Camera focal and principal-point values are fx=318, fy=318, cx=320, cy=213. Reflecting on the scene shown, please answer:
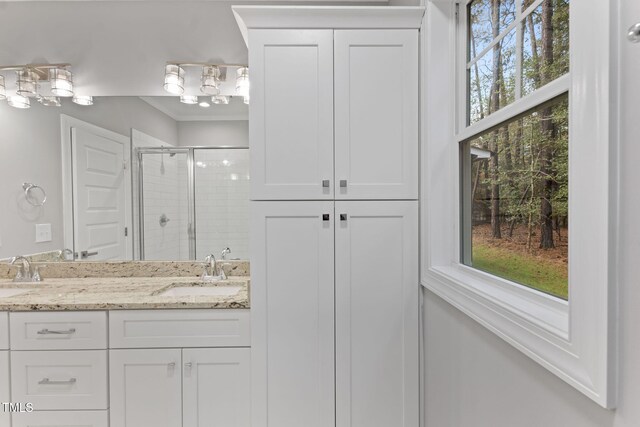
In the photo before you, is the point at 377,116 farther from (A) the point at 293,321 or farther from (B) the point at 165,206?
(B) the point at 165,206

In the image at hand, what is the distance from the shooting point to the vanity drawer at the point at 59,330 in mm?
1474

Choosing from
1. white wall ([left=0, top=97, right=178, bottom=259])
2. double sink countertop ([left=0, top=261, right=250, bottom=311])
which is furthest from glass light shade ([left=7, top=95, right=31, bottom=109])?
double sink countertop ([left=0, top=261, right=250, bottom=311])

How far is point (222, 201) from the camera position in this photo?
78.2 inches

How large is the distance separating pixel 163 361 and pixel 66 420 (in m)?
0.51

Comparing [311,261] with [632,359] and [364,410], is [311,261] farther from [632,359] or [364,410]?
[632,359]

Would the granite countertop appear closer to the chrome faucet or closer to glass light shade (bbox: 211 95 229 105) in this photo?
the chrome faucet

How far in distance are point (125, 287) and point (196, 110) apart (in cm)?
112

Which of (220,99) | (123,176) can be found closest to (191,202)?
(123,176)

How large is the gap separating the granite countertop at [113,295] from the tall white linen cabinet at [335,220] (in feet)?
0.87

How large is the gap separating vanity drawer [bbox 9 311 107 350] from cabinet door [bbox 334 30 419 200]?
51.2 inches

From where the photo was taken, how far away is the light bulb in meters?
1.91

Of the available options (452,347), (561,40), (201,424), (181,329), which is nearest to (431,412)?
(452,347)

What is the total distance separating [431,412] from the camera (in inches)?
55.9

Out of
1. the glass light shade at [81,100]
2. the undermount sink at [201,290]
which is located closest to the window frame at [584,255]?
the undermount sink at [201,290]
